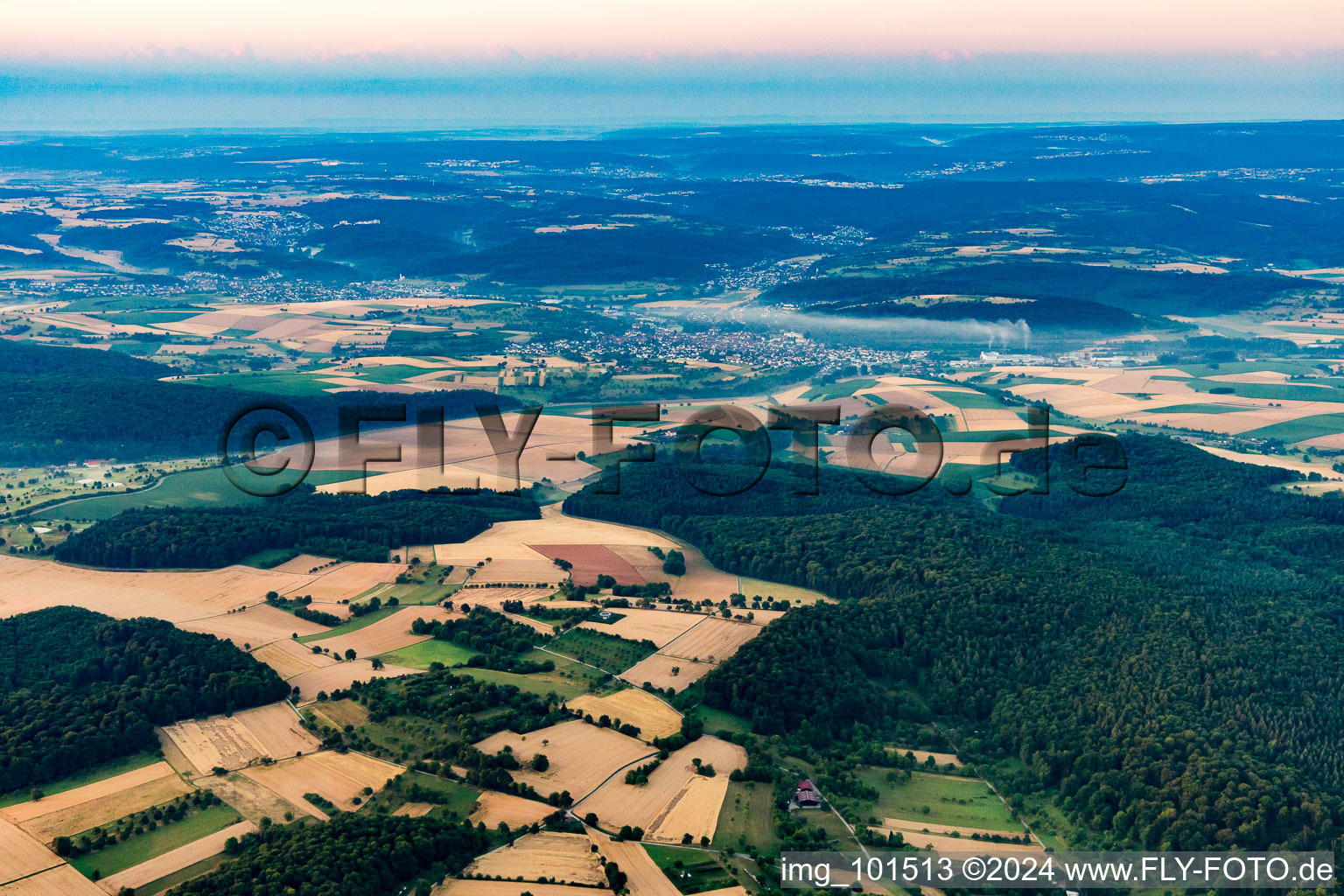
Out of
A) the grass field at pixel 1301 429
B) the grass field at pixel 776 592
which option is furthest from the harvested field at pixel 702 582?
the grass field at pixel 1301 429

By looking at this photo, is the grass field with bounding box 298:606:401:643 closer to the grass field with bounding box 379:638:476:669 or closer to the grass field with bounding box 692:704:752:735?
the grass field with bounding box 379:638:476:669

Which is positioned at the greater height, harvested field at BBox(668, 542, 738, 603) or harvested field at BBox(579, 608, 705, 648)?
harvested field at BBox(668, 542, 738, 603)

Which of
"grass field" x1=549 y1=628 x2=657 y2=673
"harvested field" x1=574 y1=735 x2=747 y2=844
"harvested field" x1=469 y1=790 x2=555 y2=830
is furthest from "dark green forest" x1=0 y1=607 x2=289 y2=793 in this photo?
"harvested field" x1=574 y1=735 x2=747 y2=844

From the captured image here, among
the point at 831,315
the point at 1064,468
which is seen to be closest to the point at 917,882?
the point at 1064,468

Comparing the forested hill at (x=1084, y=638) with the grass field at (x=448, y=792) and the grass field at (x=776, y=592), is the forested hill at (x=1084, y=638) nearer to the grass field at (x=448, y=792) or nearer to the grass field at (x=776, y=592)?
the grass field at (x=776, y=592)

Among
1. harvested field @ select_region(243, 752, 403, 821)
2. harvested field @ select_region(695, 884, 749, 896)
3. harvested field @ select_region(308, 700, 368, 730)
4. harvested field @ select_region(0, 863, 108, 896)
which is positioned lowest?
harvested field @ select_region(0, 863, 108, 896)

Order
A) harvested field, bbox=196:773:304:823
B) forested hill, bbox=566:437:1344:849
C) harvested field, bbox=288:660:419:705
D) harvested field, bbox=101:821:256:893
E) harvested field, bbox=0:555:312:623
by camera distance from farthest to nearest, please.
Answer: harvested field, bbox=0:555:312:623 → harvested field, bbox=288:660:419:705 → forested hill, bbox=566:437:1344:849 → harvested field, bbox=196:773:304:823 → harvested field, bbox=101:821:256:893
